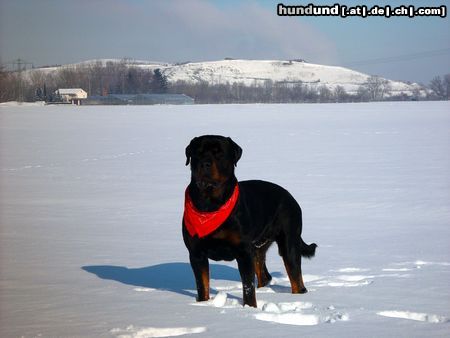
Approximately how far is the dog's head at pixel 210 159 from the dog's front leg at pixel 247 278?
611 millimetres

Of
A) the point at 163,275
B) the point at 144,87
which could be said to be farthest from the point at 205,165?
the point at 144,87

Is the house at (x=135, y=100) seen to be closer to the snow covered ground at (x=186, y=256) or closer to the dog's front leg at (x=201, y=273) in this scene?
the snow covered ground at (x=186, y=256)

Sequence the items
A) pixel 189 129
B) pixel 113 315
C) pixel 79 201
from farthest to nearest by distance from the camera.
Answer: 1. pixel 189 129
2. pixel 79 201
3. pixel 113 315

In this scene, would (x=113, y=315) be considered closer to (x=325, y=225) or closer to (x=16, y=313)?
(x=16, y=313)

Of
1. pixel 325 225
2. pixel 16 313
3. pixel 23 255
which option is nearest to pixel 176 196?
pixel 325 225

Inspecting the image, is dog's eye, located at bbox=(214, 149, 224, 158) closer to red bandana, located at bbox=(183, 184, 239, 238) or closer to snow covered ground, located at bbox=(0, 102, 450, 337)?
red bandana, located at bbox=(183, 184, 239, 238)

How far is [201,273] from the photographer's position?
5.52 meters

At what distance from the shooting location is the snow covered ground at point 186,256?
489 centimetres

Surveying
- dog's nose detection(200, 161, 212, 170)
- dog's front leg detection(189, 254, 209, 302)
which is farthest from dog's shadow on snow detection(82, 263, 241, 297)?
dog's nose detection(200, 161, 212, 170)

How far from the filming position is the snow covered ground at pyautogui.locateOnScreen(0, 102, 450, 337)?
489cm

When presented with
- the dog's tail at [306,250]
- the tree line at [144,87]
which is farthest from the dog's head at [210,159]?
the tree line at [144,87]

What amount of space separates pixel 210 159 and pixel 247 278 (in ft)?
3.23

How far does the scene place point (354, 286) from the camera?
6.39 metres

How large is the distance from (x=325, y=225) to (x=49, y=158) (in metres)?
14.8
